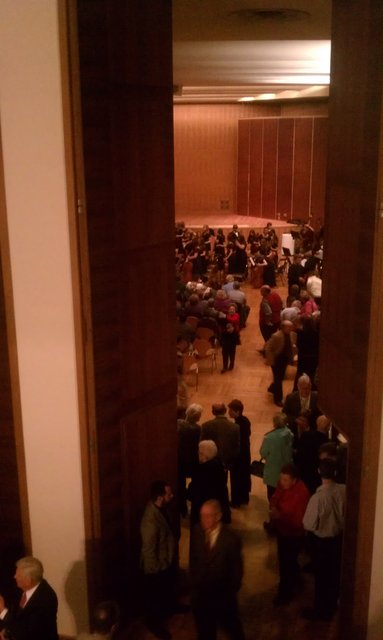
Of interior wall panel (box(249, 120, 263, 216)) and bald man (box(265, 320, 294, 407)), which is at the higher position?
interior wall panel (box(249, 120, 263, 216))

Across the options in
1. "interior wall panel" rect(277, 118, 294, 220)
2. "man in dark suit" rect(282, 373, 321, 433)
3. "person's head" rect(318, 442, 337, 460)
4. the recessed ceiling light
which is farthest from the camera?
"interior wall panel" rect(277, 118, 294, 220)

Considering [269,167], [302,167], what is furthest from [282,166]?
[302,167]

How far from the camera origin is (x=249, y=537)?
23.9 feet

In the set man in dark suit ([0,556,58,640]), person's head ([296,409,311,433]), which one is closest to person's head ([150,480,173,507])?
man in dark suit ([0,556,58,640])

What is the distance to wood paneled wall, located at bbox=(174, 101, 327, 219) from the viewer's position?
25.3 metres

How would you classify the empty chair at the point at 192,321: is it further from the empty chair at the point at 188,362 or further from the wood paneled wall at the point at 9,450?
the wood paneled wall at the point at 9,450

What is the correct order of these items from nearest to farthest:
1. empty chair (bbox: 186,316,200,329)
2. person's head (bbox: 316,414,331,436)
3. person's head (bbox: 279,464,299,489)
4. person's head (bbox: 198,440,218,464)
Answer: person's head (bbox: 279,464,299,489) → person's head (bbox: 198,440,218,464) → person's head (bbox: 316,414,331,436) → empty chair (bbox: 186,316,200,329)

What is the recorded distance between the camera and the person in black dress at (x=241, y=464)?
7.43m

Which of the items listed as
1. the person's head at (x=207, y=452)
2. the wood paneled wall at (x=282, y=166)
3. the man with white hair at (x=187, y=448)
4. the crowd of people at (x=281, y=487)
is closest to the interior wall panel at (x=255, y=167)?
the wood paneled wall at (x=282, y=166)

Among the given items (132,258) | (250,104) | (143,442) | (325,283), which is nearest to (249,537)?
(143,442)

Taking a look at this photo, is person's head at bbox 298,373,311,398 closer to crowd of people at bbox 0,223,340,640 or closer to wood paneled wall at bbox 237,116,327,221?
crowd of people at bbox 0,223,340,640

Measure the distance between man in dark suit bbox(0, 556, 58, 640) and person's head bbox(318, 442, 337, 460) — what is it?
105 inches

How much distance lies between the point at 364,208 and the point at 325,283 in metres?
1.12

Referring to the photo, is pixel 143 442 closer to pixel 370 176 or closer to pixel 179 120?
pixel 370 176
